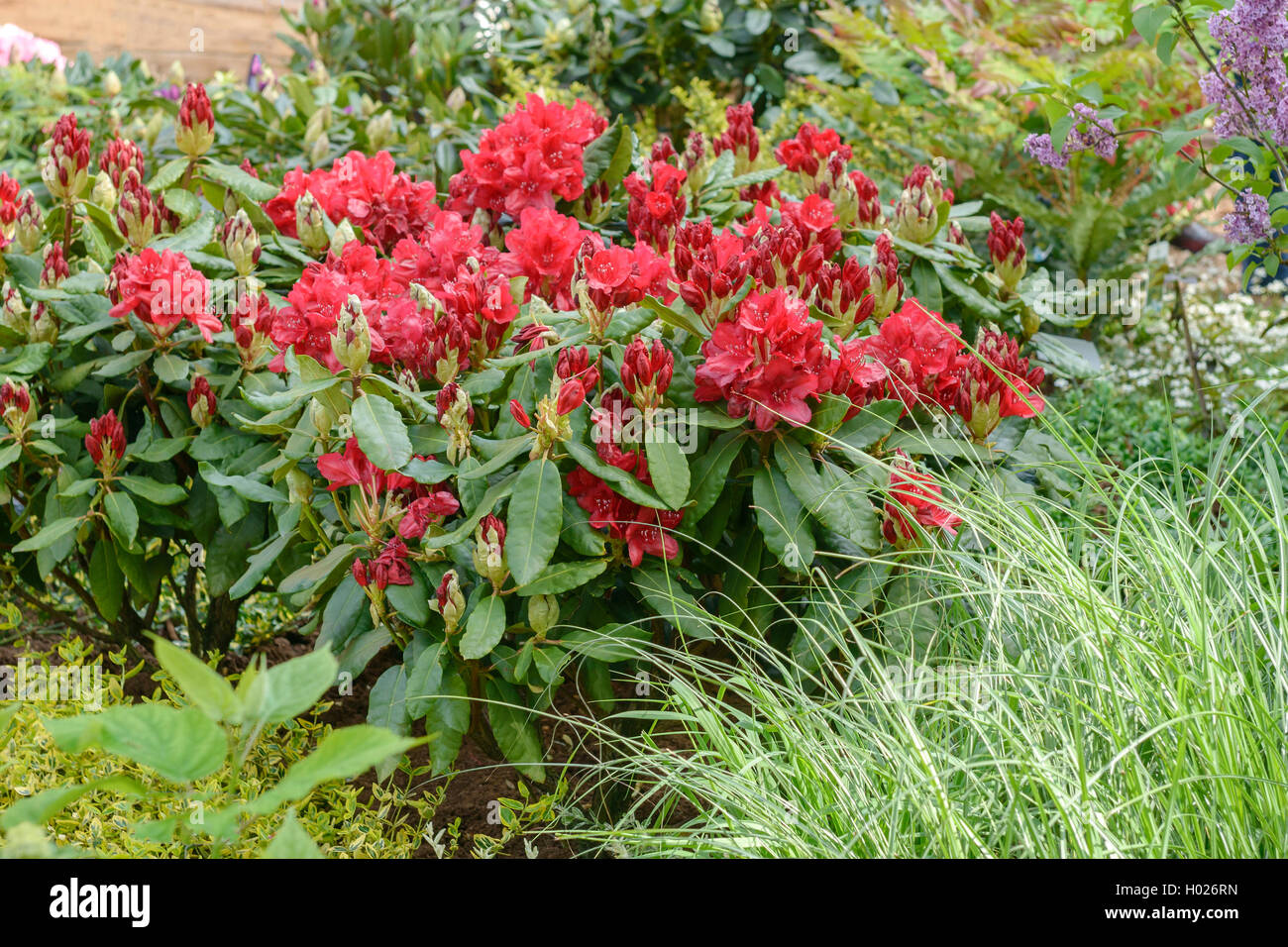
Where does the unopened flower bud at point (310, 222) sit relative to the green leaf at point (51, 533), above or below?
above

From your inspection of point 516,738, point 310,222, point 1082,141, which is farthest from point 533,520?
point 1082,141

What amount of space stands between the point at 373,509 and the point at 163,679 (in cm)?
76

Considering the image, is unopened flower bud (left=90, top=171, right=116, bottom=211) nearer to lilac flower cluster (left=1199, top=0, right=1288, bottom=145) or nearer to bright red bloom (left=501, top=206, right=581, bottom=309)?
bright red bloom (left=501, top=206, right=581, bottom=309)

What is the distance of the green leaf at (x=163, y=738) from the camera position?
2.96 feet

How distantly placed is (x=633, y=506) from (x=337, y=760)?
43.5 inches

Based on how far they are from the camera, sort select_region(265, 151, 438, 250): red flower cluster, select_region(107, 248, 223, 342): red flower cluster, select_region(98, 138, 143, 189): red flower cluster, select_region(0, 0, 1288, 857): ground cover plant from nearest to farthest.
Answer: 1. select_region(0, 0, 1288, 857): ground cover plant
2. select_region(107, 248, 223, 342): red flower cluster
3. select_region(265, 151, 438, 250): red flower cluster
4. select_region(98, 138, 143, 189): red flower cluster

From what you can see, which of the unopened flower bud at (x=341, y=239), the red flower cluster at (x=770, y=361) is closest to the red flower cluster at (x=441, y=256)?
the unopened flower bud at (x=341, y=239)

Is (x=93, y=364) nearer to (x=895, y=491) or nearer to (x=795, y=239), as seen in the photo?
(x=795, y=239)

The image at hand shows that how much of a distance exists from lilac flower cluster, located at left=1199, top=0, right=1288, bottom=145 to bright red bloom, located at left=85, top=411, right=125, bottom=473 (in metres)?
2.44

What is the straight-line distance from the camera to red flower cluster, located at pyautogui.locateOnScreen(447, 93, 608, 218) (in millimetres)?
2525

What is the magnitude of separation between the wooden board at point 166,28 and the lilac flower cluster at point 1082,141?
5.63m

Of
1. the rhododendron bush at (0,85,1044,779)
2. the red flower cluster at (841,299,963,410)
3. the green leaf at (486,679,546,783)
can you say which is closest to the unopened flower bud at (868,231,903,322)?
the rhododendron bush at (0,85,1044,779)

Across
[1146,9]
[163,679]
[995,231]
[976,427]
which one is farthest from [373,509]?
[1146,9]

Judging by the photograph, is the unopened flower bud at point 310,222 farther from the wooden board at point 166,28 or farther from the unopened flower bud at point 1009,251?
the wooden board at point 166,28
